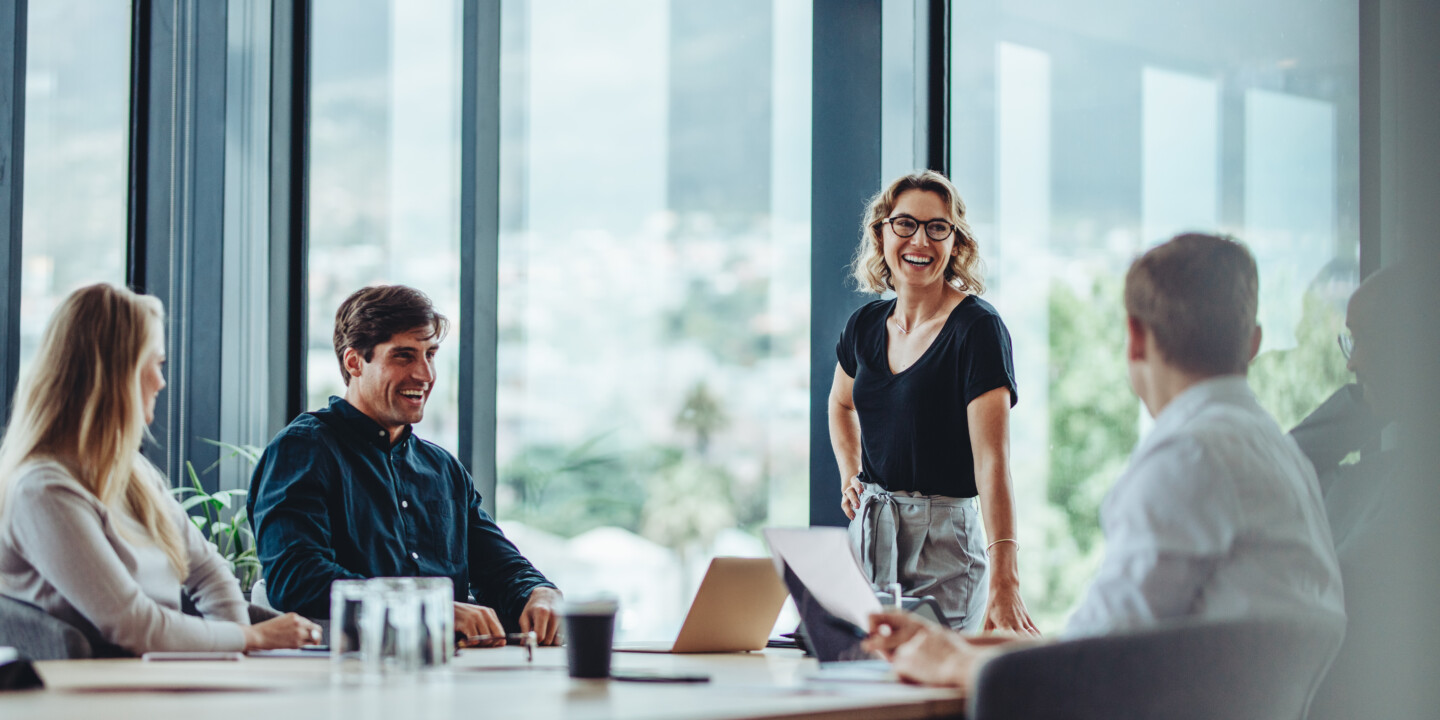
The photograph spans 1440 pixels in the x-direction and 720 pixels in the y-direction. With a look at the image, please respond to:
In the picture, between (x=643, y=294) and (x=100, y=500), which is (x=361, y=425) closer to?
(x=100, y=500)

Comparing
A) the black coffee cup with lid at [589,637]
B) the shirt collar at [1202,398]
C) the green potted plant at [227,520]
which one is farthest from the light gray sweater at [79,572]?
the green potted plant at [227,520]

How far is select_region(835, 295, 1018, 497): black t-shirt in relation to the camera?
8.76 feet

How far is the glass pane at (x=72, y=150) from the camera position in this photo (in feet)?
11.6

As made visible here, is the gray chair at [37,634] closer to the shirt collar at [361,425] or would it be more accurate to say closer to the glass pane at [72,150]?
the shirt collar at [361,425]

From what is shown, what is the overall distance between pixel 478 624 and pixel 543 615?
7.3 inches

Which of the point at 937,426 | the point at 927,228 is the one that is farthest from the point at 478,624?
the point at 927,228

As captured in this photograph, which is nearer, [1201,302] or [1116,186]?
[1201,302]

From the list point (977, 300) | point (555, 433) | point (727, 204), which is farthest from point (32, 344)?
point (727, 204)

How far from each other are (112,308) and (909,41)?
2357 mm

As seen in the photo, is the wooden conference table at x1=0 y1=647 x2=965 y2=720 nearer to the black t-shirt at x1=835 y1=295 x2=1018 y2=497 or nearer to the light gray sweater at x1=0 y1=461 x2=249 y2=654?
the light gray sweater at x1=0 y1=461 x2=249 y2=654

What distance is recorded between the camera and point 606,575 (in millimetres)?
7961

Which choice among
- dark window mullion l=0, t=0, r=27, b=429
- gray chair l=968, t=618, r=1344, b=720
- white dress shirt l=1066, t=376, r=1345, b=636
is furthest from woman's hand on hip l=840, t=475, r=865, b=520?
dark window mullion l=0, t=0, r=27, b=429

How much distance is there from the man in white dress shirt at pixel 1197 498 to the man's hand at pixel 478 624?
2.57 ft

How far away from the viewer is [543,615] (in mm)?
2268
